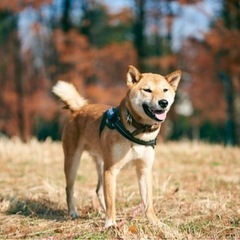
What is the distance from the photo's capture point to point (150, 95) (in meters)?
4.65

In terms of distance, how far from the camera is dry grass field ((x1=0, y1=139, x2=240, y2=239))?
175 inches

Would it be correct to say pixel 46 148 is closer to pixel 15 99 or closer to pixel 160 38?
pixel 160 38

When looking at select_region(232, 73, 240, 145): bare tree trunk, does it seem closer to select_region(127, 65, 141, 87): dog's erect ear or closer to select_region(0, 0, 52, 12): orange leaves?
select_region(0, 0, 52, 12): orange leaves

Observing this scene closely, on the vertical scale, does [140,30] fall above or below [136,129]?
above

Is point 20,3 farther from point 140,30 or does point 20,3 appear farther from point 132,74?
point 132,74

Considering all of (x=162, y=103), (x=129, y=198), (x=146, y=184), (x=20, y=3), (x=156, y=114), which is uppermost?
(x=20, y=3)

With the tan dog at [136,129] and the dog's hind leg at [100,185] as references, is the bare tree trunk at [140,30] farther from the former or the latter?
the tan dog at [136,129]

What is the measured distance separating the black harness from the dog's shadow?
120cm

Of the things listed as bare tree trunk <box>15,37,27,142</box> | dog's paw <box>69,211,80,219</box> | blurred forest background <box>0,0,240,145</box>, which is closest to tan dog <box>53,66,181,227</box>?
dog's paw <box>69,211,80,219</box>

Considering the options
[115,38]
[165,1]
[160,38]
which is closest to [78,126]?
[165,1]

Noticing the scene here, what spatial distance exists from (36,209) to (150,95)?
222 centimetres

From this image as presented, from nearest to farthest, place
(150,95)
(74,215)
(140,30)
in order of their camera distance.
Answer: (150,95) < (74,215) < (140,30)

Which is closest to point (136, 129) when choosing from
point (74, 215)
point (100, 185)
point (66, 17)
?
point (74, 215)

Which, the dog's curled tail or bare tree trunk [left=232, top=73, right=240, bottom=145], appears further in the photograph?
bare tree trunk [left=232, top=73, right=240, bottom=145]
